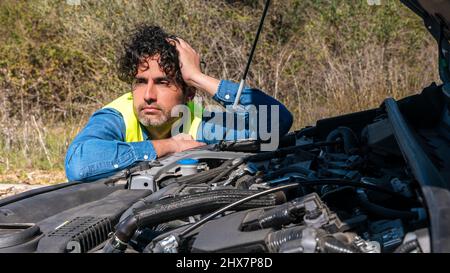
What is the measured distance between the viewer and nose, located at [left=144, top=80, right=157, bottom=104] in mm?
4285

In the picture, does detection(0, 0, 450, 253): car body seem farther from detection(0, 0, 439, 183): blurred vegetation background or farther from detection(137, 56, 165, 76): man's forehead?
detection(0, 0, 439, 183): blurred vegetation background

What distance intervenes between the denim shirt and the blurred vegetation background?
621 cm

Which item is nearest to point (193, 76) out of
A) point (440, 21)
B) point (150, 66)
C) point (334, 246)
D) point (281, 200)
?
point (150, 66)

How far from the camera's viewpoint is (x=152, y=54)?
4.43 m

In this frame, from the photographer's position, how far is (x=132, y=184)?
3316 mm

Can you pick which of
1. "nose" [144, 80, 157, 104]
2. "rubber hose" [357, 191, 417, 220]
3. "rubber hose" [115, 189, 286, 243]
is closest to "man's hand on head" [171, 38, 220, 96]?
"nose" [144, 80, 157, 104]

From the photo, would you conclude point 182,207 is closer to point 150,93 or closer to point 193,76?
point 150,93

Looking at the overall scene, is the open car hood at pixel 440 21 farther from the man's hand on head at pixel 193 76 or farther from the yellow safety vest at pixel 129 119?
the yellow safety vest at pixel 129 119

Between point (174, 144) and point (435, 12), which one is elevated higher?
point (435, 12)

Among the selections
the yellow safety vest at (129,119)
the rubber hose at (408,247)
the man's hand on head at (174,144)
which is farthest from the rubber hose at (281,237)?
the yellow safety vest at (129,119)

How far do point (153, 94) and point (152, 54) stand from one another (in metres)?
0.26

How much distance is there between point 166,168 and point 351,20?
9423mm

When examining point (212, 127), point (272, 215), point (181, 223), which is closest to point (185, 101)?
point (212, 127)

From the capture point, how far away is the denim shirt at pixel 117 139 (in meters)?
3.77
